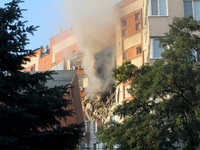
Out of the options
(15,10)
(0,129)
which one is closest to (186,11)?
(15,10)

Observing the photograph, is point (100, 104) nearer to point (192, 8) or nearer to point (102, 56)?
point (102, 56)

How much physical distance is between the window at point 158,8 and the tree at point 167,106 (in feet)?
30.1

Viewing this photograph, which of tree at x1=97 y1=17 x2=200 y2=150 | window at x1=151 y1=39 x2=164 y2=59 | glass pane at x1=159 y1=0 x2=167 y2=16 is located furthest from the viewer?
glass pane at x1=159 y1=0 x2=167 y2=16

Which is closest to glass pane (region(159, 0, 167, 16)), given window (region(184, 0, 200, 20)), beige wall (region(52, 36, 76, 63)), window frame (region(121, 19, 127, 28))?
window (region(184, 0, 200, 20))

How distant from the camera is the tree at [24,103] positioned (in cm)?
974

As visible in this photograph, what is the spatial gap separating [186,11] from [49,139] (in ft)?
66.1

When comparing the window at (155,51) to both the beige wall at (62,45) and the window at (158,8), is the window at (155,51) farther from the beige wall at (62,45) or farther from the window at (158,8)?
the beige wall at (62,45)

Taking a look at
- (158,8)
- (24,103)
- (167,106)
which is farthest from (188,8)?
(24,103)

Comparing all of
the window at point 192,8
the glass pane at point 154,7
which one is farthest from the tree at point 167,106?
the window at point 192,8

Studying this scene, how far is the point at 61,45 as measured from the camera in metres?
71.8

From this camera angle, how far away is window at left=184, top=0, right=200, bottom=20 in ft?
89.9

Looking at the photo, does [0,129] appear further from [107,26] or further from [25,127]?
[107,26]

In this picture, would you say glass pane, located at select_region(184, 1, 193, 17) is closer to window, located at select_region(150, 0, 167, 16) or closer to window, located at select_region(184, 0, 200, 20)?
window, located at select_region(184, 0, 200, 20)

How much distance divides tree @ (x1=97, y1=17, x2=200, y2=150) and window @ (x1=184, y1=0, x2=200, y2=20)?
402 inches
